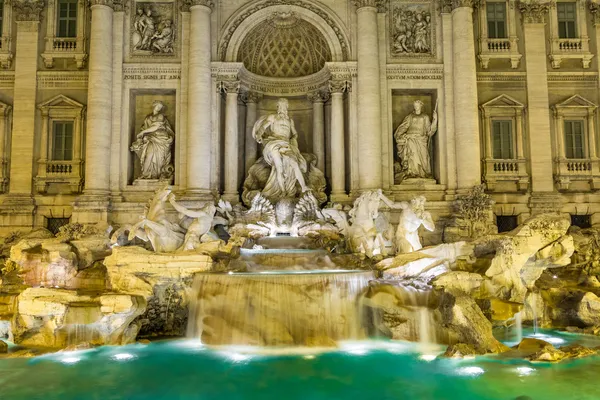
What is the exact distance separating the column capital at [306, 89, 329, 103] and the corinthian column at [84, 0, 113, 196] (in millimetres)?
7275

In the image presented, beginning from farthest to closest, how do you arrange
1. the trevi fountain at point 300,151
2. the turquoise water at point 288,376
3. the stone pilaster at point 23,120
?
the stone pilaster at point 23,120
the trevi fountain at point 300,151
the turquoise water at point 288,376

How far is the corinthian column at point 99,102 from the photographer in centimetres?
1675

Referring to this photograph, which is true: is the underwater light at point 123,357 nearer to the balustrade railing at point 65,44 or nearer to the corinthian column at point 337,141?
the corinthian column at point 337,141

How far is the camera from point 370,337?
428 inches

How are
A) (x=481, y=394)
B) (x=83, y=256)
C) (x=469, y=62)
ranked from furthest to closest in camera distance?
(x=469, y=62) < (x=83, y=256) < (x=481, y=394)

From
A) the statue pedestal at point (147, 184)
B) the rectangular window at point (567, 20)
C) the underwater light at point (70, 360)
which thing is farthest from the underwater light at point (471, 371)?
the rectangular window at point (567, 20)

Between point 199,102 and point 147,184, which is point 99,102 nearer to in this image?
point 147,184

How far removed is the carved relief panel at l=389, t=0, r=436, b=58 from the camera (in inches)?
709

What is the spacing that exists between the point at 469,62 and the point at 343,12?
15.8 ft

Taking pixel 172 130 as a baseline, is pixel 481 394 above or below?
below

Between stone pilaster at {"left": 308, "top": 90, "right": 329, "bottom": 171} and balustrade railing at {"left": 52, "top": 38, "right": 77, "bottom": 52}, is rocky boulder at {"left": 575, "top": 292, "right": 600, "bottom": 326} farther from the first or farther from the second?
balustrade railing at {"left": 52, "top": 38, "right": 77, "bottom": 52}

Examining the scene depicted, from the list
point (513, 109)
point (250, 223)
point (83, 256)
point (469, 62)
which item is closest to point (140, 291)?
point (83, 256)

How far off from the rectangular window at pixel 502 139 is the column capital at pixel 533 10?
3861 millimetres

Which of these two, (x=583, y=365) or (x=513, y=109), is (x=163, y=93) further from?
(x=583, y=365)
